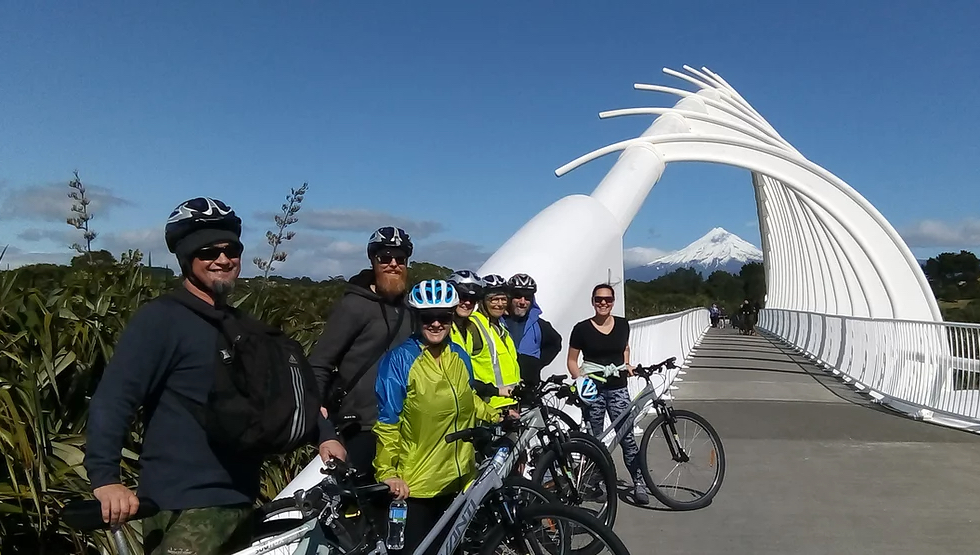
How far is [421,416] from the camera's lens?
3.40m

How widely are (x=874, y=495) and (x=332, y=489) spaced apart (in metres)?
5.24

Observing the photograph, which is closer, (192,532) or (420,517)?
(192,532)

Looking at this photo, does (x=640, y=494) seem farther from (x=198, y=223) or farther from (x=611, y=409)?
(x=198, y=223)

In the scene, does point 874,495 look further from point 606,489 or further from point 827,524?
point 606,489

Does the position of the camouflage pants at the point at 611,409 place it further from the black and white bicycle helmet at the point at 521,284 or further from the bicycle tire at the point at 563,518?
the bicycle tire at the point at 563,518

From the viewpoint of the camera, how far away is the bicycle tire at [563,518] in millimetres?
3322

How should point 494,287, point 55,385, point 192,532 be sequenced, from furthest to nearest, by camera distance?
point 494,287, point 55,385, point 192,532

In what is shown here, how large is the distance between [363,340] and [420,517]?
2.78 feet

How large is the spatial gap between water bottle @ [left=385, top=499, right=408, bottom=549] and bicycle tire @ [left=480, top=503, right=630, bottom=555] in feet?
1.60

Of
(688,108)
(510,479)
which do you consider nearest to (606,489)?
(510,479)

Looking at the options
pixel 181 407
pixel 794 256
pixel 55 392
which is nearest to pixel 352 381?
pixel 181 407

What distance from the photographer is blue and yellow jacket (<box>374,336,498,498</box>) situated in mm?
3375

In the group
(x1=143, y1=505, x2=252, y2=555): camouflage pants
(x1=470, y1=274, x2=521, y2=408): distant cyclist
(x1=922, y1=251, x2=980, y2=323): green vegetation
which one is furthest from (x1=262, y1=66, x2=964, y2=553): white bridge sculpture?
(x1=922, y1=251, x2=980, y2=323): green vegetation

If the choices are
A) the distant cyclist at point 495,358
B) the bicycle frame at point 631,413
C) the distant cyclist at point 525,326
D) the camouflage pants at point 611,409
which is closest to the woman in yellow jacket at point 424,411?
the distant cyclist at point 495,358
